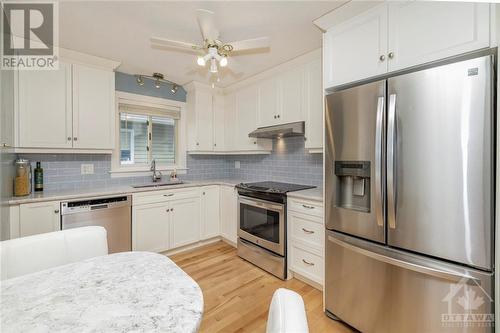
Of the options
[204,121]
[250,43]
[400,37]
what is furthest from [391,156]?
[204,121]

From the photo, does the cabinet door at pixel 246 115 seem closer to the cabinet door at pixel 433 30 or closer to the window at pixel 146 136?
the window at pixel 146 136

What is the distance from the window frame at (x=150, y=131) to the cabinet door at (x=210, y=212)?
2.21 feet

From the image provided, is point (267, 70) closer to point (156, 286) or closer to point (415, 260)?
point (415, 260)

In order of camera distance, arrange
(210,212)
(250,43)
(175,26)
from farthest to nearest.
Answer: (210,212) < (175,26) < (250,43)

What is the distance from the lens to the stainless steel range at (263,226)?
2.37m

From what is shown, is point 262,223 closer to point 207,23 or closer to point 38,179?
point 207,23

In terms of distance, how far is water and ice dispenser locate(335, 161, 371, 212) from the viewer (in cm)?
157

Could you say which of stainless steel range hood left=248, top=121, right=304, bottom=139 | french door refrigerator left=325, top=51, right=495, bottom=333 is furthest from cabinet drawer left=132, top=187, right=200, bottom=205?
french door refrigerator left=325, top=51, right=495, bottom=333

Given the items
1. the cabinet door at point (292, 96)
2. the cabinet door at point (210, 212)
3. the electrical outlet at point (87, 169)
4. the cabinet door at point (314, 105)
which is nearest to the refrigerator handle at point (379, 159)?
the cabinet door at point (314, 105)

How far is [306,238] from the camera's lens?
2207 millimetres

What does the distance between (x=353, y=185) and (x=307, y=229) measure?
0.73m

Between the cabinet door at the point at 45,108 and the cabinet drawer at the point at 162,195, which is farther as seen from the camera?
the cabinet drawer at the point at 162,195

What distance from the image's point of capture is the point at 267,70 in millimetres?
2912

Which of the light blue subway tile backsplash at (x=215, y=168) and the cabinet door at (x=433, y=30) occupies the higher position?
the cabinet door at (x=433, y=30)
